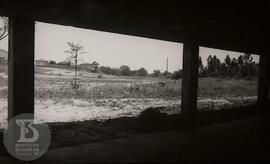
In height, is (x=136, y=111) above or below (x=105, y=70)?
below

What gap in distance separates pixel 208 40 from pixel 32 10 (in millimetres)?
5845

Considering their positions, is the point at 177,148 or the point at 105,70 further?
the point at 105,70

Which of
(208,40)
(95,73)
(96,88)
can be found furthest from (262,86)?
(95,73)

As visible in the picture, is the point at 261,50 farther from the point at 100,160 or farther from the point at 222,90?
the point at 222,90

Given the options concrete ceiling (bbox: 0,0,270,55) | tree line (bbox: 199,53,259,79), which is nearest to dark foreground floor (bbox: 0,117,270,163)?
concrete ceiling (bbox: 0,0,270,55)

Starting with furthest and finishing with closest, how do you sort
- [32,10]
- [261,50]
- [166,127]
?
[261,50]
[166,127]
[32,10]

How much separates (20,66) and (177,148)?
3.69m

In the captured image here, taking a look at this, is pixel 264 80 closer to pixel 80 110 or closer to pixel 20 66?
pixel 80 110

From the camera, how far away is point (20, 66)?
5059mm

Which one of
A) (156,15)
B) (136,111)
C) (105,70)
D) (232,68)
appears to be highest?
(156,15)

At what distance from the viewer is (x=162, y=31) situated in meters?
7.30

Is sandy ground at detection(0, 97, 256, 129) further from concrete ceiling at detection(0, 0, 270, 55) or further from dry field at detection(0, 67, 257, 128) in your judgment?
concrete ceiling at detection(0, 0, 270, 55)

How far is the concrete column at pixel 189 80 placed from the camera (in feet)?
28.8
